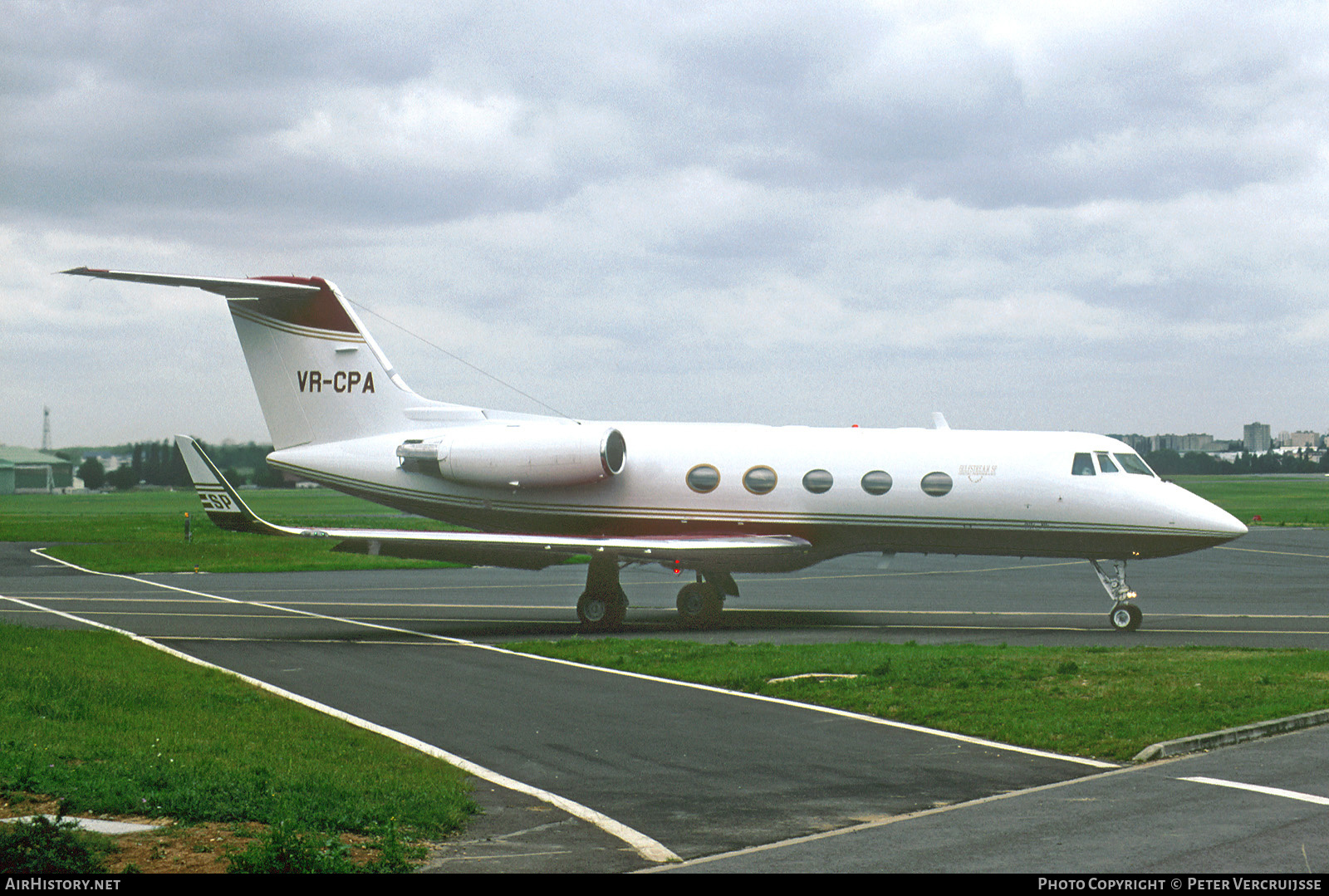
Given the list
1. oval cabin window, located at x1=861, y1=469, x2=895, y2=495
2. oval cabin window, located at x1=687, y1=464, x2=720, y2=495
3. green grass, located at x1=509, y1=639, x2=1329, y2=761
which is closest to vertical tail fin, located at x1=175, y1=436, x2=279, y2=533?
green grass, located at x1=509, y1=639, x2=1329, y2=761

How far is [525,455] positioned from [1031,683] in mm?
12539

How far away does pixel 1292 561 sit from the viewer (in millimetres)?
37844

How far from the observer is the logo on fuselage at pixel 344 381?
2645cm

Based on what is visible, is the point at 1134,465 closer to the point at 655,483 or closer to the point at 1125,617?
the point at 1125,617

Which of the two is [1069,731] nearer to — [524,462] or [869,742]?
[869,742]

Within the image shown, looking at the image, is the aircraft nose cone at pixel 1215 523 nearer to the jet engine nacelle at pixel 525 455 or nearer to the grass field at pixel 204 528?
the jet engine nacelle at pixel 525 455

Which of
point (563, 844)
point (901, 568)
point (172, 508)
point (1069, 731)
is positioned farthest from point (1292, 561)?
point (172, 508)

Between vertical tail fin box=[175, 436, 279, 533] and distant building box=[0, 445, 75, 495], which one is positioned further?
distant building box=[0, 445, 75, 495]

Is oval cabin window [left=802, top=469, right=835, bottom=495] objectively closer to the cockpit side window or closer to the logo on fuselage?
the cockpit side window

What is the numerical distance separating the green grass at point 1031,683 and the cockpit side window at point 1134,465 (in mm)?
5430

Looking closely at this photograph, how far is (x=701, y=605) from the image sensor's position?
23.8 metres

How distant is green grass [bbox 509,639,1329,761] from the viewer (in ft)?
40.2

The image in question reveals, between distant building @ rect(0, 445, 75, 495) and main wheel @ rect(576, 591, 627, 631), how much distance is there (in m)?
98.6

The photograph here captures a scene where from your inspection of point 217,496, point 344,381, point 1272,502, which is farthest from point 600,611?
point 1272,502
